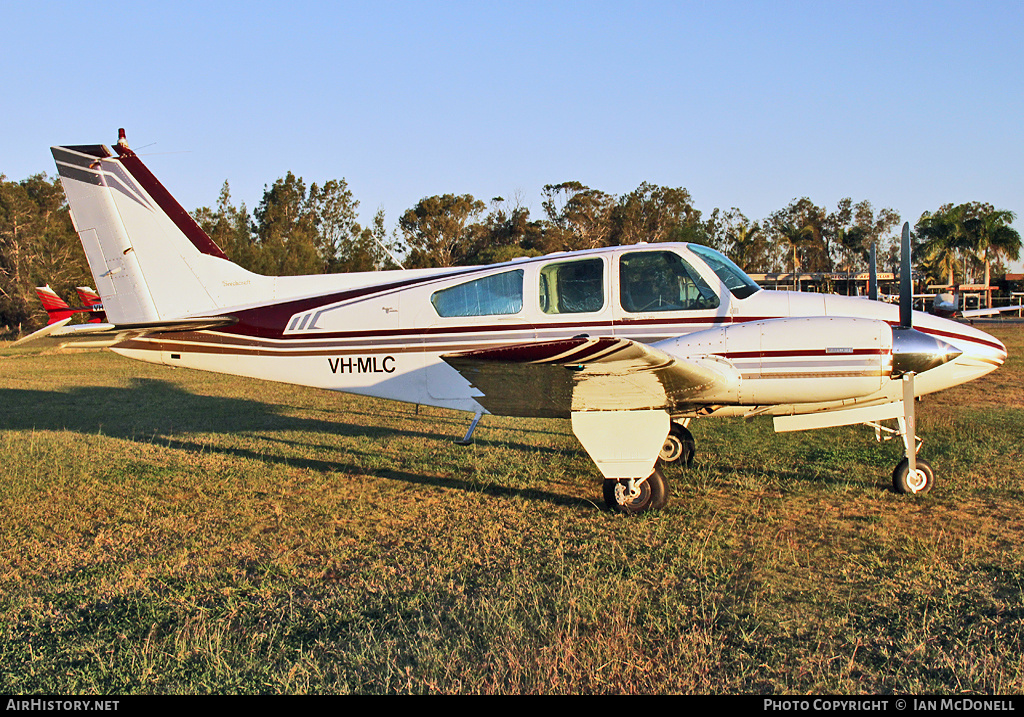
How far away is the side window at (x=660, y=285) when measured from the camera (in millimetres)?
6535

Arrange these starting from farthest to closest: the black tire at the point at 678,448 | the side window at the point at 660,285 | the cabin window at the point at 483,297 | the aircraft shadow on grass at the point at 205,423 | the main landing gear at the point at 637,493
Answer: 1. the aircraft shadow on grass at the point at 205,423
2. the black tire at the point at 678,448
3. the cabin window at the point at 483,297
4. the side window at the point at 660,285
5. the main landing gear at the point at 637,493

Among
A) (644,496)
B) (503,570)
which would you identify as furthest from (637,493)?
(503,570)

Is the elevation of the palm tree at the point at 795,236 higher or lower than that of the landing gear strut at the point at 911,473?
higher

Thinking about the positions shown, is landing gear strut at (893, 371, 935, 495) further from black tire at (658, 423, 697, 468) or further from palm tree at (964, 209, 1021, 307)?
palm tree at (964, 209, 1021, 307)

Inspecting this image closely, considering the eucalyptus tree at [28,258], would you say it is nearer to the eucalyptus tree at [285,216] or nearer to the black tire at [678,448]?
the eucalyptus tree at [285,216]

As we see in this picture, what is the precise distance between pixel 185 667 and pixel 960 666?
3.62 meters

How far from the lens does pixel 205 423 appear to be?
35.7 ft

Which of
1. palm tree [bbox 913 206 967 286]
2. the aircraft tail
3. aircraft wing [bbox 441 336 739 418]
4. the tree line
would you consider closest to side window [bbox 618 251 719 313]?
aircraft wing [bbox 441 336 739 418]

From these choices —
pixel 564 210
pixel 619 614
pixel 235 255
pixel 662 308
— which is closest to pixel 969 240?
pixel 564 210

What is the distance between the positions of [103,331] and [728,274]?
620 centimetres

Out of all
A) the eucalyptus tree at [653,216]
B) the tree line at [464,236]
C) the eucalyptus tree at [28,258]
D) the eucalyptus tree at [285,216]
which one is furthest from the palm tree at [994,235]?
the eucalyptus tree at [28,258]

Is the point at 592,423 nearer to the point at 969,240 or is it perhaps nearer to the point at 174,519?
the point at 174,519

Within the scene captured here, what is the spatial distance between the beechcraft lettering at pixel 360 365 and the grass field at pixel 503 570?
3.77 feet

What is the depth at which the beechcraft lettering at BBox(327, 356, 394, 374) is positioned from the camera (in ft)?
23.7
